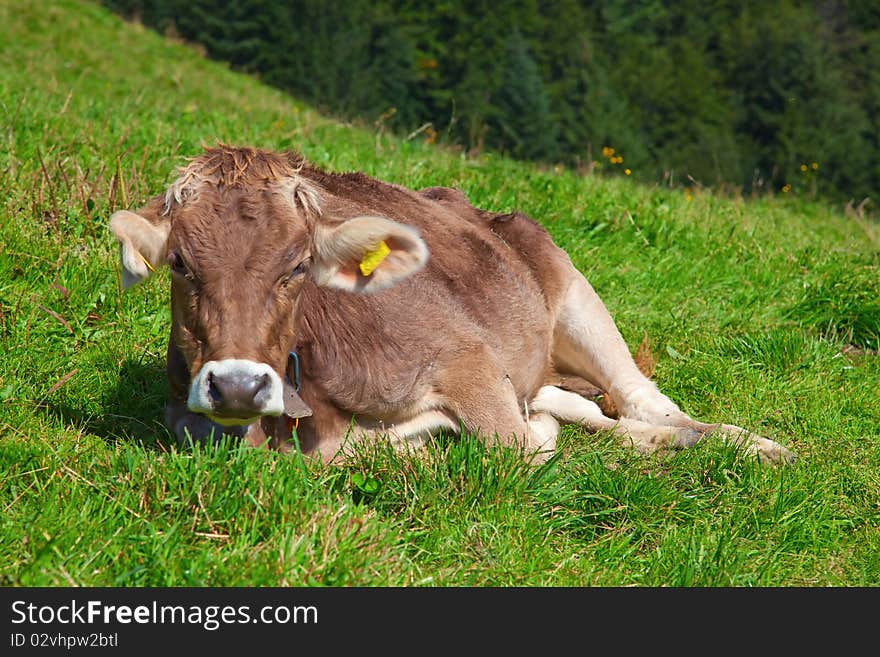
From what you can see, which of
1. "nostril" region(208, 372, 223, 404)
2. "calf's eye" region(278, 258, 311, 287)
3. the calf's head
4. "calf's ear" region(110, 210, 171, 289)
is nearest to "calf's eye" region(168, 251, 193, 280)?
the calf's head

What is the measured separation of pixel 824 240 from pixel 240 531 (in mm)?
8118

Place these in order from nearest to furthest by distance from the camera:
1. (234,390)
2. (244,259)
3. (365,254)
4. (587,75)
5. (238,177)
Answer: (234,390)
(244,259)
(238,177)
(365,254)
(587,75)

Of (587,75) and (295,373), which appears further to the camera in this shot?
(587,75)

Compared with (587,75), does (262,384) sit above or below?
above

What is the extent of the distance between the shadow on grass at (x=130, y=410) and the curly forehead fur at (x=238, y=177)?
1.14m

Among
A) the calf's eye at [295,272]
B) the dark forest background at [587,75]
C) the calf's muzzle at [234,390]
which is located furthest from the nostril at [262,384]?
the dark forest background at [587,75]

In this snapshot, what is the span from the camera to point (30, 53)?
66.1 ft

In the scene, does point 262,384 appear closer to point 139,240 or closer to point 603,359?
point 139,240

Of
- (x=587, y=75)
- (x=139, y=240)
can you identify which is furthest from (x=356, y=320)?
(x=587, y=75)

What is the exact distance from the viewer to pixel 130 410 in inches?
217

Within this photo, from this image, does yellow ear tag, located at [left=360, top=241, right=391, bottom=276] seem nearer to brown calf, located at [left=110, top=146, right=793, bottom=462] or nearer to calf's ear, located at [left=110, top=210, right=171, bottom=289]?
brown calf, located at [left=110, top=146, right=793, bottom=462]

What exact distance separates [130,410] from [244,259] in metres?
1.66

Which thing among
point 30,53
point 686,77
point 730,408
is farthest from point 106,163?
point 686,77

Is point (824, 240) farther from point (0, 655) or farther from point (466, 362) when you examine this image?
point (0, 655)
